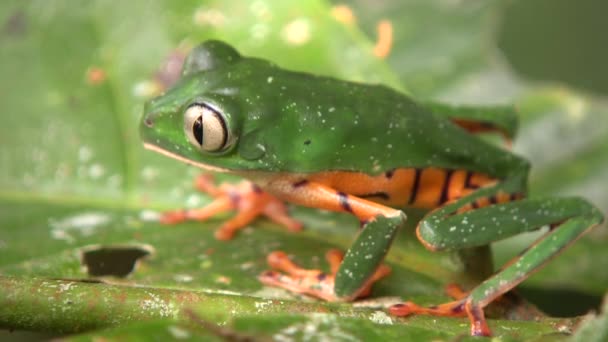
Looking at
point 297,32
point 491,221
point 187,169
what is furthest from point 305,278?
point 297,32

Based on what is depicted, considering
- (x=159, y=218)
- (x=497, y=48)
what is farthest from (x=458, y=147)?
(x=497, y=48)

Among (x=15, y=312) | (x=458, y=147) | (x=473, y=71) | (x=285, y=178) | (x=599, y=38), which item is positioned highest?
(x=599, y=38)

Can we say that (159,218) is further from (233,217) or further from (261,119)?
(261,119)

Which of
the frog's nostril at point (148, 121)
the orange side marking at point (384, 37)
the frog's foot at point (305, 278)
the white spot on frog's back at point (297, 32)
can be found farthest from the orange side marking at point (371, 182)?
the orange side marking at point (384, 37)

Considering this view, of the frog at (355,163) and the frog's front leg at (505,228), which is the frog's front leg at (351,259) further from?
the frog's front leg at (505,228)

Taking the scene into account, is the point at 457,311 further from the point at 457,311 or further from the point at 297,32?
the point at 297,32

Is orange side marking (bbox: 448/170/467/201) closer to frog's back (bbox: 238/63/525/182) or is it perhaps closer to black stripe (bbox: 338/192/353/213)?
frog's back (bbox: 238/63/525/182)
